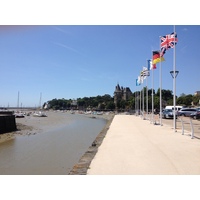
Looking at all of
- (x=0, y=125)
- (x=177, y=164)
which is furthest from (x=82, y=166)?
(x=0, y=125)

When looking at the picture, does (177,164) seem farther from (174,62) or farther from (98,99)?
(98,99)

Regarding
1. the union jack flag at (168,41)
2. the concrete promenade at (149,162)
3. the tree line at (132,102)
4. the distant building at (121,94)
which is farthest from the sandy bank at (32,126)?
the distant building at (121,94)

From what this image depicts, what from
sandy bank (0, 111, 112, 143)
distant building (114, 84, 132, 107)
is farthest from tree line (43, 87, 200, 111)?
sandy bank (0, 111, 112, 143)

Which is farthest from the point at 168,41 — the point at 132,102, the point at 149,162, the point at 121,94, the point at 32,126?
the point at 121,94

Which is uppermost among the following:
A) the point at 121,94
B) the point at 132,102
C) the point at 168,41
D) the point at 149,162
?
the point at 121,94

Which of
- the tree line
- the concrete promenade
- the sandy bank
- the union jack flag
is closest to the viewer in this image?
the concrete promenade

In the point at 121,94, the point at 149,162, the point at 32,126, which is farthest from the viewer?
the point at 121,94

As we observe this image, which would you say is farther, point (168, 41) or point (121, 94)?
point (121, 94)

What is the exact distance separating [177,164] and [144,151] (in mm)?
2296

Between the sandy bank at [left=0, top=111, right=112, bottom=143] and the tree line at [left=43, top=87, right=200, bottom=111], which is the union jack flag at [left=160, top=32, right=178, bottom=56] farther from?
the tree line at [left=43, top=87, right=200, bottom=111]

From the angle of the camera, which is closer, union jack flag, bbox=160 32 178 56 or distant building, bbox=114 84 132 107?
union jack flag, bbox=160 32 178 56

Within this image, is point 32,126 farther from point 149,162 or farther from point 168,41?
point 149,162

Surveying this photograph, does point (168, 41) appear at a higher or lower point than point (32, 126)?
higher

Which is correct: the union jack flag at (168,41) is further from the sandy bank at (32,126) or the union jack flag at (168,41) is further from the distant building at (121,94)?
the distant building at (121,94)
